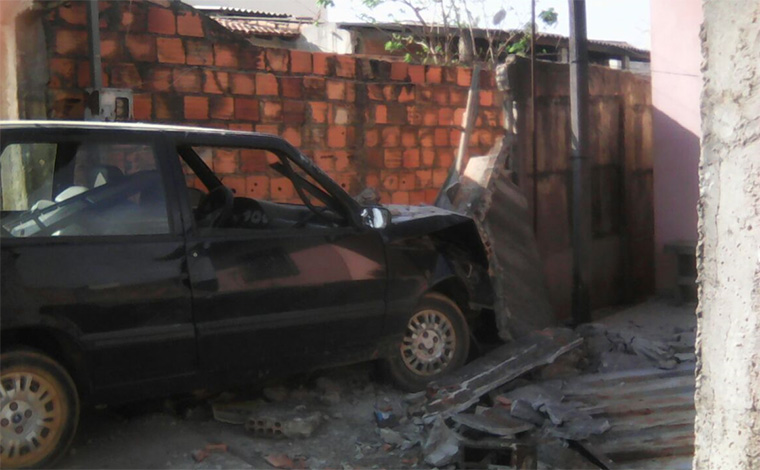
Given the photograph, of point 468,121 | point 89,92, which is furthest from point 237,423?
point 468,121

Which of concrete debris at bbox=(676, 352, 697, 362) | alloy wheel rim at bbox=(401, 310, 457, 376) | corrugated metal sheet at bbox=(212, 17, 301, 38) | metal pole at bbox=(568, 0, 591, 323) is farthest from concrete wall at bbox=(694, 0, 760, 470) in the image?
corrugated metal sheet at bbox=(212, 17, 301, 38)

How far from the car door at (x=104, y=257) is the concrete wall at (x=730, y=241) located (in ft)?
9.89

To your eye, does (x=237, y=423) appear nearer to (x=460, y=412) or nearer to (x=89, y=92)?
(x=460, y=412)

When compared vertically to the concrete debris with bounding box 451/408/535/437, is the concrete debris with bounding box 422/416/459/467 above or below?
below

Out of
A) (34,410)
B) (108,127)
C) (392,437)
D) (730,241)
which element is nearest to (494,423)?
(392,437)

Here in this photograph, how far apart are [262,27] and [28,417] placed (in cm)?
1356

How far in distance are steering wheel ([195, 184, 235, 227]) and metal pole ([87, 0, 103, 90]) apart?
1330mm

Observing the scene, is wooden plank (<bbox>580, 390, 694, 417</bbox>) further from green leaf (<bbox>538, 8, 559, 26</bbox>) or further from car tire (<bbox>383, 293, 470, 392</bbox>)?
green leaf (<bbox>538, 8, 559, 26</bbox>)

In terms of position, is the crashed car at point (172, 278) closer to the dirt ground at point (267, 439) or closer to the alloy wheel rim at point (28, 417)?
the alloy wheel rim at point (28, 417)

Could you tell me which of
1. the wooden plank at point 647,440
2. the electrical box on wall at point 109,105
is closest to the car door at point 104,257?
the electrical box on wall at point 109,105

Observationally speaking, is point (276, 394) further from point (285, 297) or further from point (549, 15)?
point (549, 15)

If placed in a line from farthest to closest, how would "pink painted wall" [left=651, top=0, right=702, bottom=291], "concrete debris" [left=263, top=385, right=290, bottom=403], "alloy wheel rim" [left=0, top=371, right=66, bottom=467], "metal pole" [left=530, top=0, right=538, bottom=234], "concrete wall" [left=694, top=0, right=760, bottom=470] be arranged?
"pink painted wall" [left=651, top=0, right=702, bottom=291] → "metal pole" [left=530, top=0, right=538, bottom=234] → "concrete debris" [left=263, top=385, right=290, bottom=403] → "alloy wheel rim" [left=0, top=371, right=66, bottom=467] → "concrete wall" [left=694, top=0, right=760, bottom=470]

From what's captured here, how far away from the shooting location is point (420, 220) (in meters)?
5.80

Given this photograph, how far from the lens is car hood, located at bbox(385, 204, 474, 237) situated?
566cm
